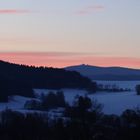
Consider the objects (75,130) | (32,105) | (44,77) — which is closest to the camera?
(75,130)

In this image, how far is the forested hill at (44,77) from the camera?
532 feet

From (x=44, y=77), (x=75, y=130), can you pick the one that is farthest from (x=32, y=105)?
(x=75, y=130)

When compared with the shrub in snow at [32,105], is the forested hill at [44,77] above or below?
above

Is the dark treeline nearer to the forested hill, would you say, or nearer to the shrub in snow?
the shrub in snow

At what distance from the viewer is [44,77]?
169m

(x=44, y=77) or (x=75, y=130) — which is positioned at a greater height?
(x=44, y=77)

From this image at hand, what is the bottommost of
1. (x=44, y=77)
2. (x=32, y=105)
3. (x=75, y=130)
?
(x=75, y=130)

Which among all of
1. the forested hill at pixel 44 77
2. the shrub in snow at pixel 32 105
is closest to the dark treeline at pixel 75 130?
the shrub in snow at pixel 32 105

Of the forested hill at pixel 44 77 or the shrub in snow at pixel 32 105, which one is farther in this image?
the forested hill at pixel 44 77

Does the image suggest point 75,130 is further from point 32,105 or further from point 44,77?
point 44,77

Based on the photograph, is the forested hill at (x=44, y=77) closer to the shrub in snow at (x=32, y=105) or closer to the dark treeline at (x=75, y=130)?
the shrub in snow at (x=32, y=105)

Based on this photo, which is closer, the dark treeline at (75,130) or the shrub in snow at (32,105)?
the dark treeline at (75,130)

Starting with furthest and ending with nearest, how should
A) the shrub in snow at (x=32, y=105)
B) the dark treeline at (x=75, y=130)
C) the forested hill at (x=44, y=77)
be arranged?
1. the forested hill at (x=44, y=77)
2. the shrub in snow at (x=32, y=105)
3. the dark treeline at (x=75, y=130)

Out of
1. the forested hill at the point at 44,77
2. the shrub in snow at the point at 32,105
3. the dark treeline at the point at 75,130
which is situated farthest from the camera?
the forested hill at the point at 44,77
